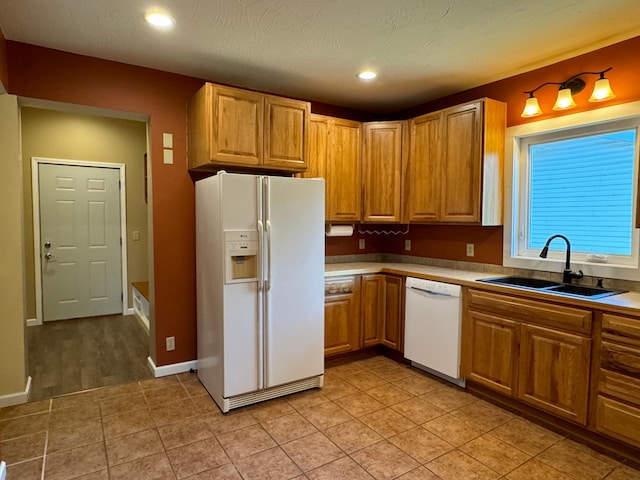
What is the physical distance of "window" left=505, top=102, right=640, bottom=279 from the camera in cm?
261

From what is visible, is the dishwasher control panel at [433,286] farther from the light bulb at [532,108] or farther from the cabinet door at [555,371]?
the light bulb at [532,108]

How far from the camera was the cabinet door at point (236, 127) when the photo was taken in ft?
9.48

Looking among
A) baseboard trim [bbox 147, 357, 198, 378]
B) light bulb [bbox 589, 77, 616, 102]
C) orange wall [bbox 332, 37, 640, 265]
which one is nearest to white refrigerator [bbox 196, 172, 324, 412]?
baseboard trim [bbox 147, 357, 198, 378]

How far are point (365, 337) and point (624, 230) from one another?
2.18 m

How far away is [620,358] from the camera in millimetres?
2107

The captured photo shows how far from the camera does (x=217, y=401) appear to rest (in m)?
2.76

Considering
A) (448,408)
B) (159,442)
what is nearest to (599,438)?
(448,408)

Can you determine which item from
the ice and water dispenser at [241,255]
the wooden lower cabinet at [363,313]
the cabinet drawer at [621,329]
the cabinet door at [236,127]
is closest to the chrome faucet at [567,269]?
the cabinet drawer at [621,329]

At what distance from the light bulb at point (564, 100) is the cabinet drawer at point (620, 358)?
5.32 feet

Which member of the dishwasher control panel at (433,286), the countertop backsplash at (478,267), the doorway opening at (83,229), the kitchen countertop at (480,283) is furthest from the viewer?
the doorway opening at (83,229)

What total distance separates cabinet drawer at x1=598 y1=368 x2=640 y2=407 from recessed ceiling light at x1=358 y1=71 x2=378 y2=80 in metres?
2.63

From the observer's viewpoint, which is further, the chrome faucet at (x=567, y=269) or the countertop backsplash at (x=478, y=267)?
the chrome faucet at (x=567, y=269)

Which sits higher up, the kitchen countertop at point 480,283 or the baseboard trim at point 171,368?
the kitchen countertop at point 480,283

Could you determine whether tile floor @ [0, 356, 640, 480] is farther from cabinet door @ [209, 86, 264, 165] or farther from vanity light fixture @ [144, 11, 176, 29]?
vanity light fixture @ [144, 11, 176, 29]
